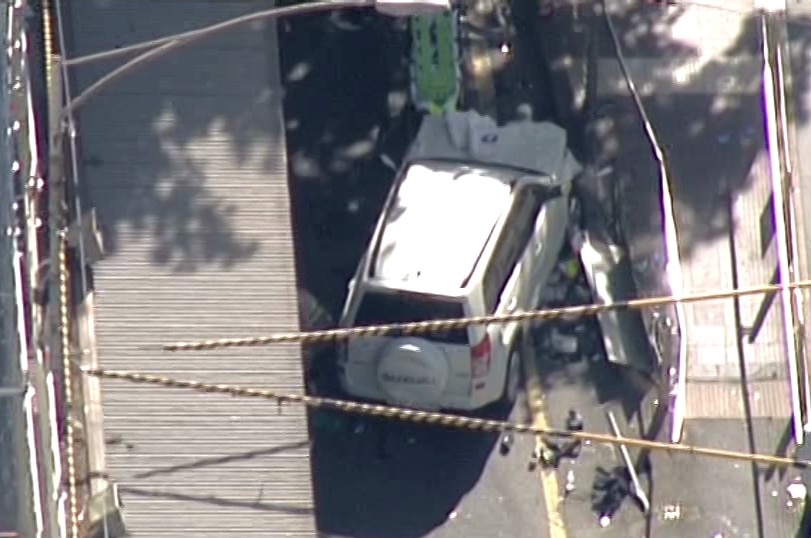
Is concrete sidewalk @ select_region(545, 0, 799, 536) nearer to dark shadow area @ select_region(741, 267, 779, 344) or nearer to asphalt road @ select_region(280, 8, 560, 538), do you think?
dark shadow area @ select_region(741, 267, 779, 344)

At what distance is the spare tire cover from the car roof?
1.87 ft

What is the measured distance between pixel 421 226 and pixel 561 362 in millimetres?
2073

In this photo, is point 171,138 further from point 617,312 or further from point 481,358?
point 617,312

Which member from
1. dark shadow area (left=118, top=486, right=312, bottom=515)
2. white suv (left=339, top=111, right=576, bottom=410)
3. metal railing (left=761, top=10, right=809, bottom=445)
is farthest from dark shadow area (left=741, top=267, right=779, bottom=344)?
dark shadow area (left=118, top=486, right=312, bottom=515)

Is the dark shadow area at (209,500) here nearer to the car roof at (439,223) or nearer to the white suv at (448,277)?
the white suv at (448,277)

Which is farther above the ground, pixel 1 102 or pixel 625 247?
pixel 1 102

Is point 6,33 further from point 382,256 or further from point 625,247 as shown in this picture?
point 625,247

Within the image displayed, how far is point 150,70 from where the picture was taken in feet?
A: 56.7

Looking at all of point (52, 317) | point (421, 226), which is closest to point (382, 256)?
point (421, 226)

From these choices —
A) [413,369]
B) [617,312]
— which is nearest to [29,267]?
[413,369]

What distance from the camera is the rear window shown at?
1772cm

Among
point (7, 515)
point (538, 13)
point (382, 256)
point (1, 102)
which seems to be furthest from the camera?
point (538, 13)

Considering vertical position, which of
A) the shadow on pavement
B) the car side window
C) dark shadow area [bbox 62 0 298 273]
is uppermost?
dark shadow area [bbox 62 0 298 273]

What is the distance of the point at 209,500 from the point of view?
16.3 m
